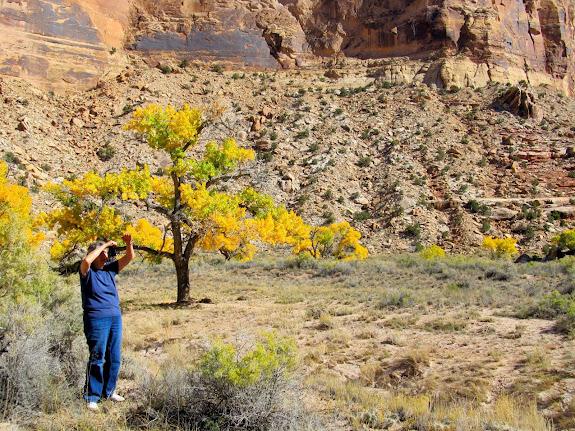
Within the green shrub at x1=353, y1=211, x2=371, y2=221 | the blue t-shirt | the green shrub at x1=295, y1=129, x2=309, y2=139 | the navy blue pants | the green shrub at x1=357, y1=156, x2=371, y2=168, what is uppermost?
the green shrub at x1=295, y1=129, x2=309, y2=139

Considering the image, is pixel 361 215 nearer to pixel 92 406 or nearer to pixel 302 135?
pixel 302 135

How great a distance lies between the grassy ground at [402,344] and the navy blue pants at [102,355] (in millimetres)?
268

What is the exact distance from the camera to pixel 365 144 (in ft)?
129

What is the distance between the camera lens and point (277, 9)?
176 feet

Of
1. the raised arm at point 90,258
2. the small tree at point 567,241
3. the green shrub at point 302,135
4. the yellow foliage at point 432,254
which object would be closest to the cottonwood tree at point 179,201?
the raised arm at point 90,258

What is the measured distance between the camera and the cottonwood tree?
35.7 feet

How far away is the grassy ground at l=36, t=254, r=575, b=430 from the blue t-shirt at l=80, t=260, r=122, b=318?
3.13 feet

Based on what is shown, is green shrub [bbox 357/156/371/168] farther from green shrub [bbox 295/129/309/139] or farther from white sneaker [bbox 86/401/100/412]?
white sneaker [bbox 86/401/100/412]

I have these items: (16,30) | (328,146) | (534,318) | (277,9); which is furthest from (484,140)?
(16,30)

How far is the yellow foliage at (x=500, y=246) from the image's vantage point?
27.4m

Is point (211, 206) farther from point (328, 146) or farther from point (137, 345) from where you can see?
point (328, 146)

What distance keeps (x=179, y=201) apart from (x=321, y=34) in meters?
48.1

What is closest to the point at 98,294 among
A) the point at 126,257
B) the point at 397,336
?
the point at 126,257


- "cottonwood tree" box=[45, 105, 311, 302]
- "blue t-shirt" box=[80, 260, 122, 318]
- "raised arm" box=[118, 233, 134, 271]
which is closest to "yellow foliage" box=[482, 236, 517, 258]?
"cottonwood tree" box=[45, 105, 311, 302]
